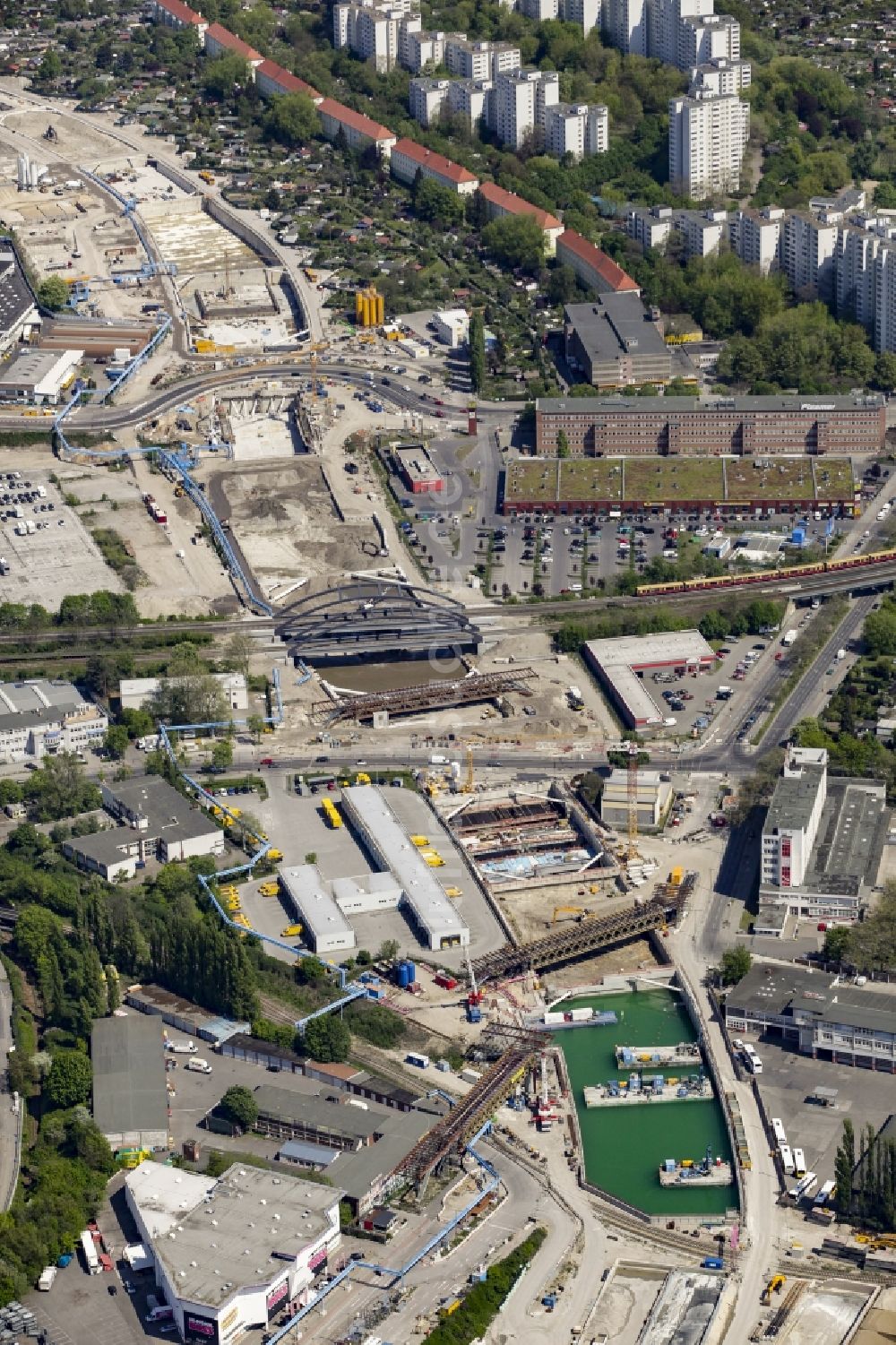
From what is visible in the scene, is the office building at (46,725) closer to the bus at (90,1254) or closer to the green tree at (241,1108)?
the green tree at (241,1108)

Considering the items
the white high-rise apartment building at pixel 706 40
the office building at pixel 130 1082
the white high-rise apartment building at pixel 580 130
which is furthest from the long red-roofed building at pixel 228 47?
the office building at pixel 130 1082

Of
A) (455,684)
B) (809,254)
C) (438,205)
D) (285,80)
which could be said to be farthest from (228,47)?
(455,684)

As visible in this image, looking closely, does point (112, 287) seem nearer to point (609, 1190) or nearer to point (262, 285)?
point (262, 285)

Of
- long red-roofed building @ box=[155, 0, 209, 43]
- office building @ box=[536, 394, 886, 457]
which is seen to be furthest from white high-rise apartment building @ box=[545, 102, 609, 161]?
office building @ box=[536, 394, 886, 457]

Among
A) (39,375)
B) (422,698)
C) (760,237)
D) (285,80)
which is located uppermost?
(285,80)

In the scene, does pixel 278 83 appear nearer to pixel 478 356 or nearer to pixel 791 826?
pixel 478 356

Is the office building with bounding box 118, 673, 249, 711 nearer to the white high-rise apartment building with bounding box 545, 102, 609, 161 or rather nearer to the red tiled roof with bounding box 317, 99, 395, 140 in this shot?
the white high-rise apartment building with bounding box 545, 102, 609, 161
